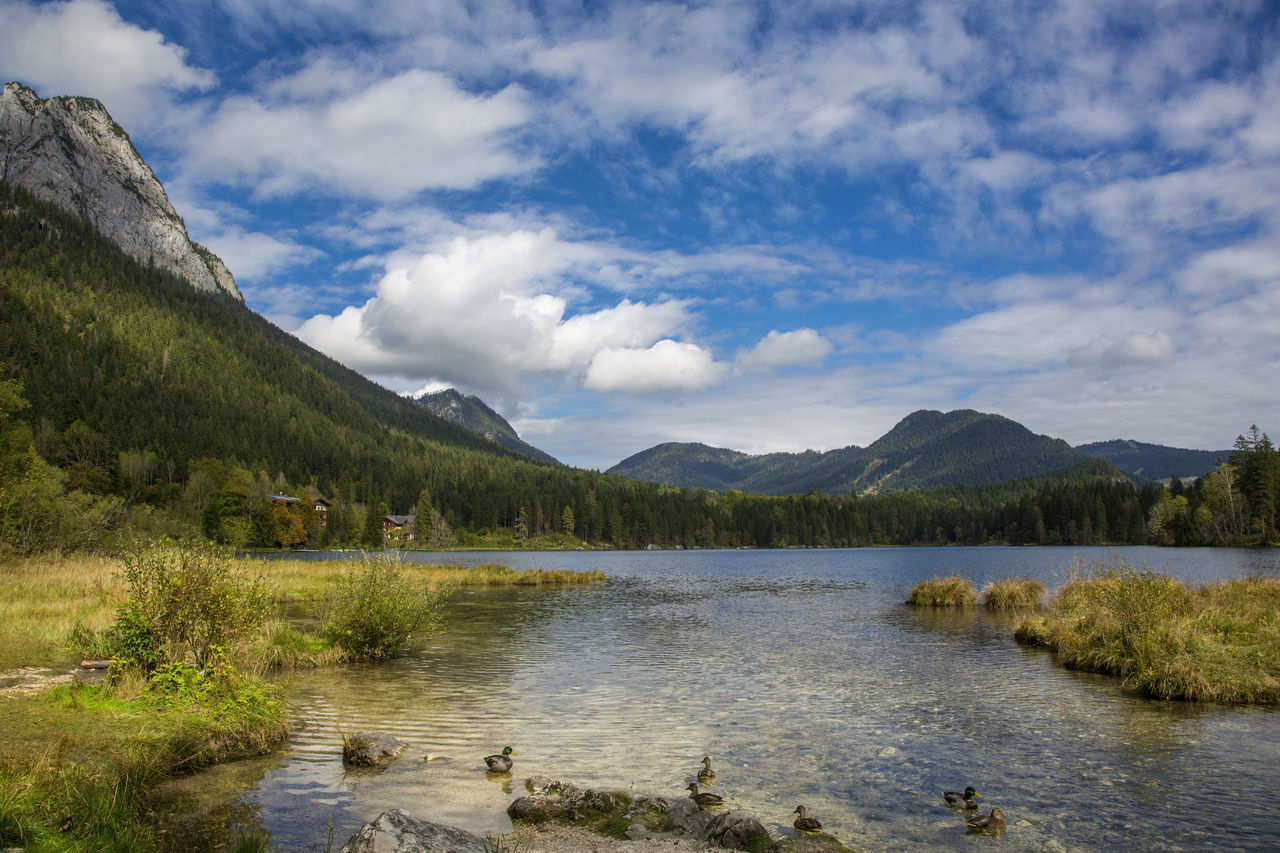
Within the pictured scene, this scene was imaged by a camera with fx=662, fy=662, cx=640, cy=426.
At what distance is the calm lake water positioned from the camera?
1164 cm

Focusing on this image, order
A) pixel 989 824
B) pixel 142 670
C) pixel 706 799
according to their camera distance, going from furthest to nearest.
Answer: pixel 142 670 < pixel 706 799 < pixel 989 824

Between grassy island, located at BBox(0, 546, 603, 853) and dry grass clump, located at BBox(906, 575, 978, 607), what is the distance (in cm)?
3568

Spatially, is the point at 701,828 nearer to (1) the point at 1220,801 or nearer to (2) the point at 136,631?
(1) the point at 1220,801

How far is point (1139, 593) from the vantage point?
23.3 metres

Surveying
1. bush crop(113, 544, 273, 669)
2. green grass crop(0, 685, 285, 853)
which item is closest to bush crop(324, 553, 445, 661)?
bush crop(113, 544, 273, 669)

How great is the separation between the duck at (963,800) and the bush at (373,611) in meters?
21.3

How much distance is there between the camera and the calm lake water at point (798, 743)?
1164cm

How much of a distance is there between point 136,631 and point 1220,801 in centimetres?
Result: 2451

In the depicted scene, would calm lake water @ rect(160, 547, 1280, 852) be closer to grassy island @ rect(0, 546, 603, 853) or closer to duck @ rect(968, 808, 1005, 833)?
duck @ rect(968, 808, 1005, 833)

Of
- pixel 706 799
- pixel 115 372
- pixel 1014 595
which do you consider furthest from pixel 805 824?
pixel 115 372

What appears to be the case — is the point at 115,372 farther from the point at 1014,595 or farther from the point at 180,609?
the point at 1014,595

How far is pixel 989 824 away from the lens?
37.8 ft

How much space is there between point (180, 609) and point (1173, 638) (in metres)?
29.6

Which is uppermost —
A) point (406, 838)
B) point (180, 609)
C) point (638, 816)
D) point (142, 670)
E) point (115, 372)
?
point (115, 372)
